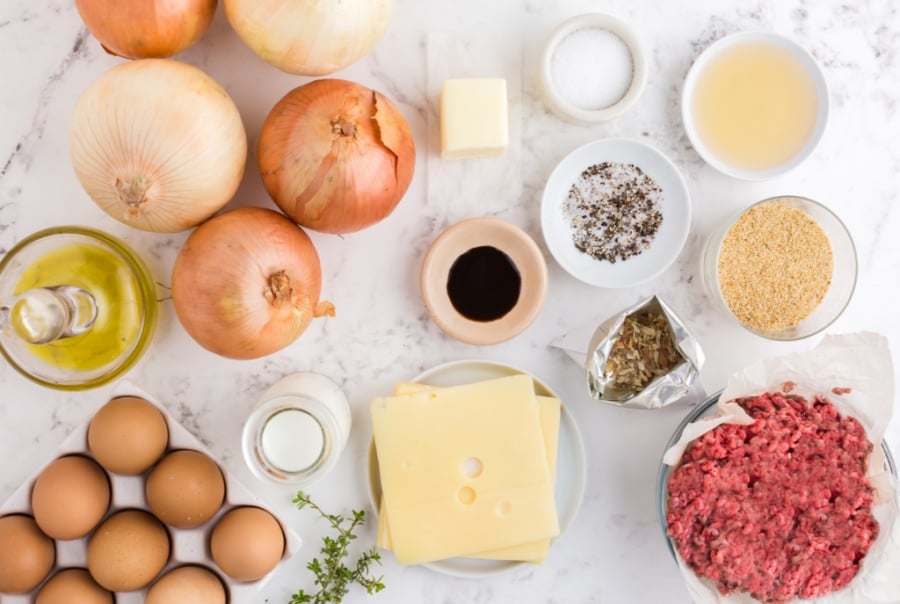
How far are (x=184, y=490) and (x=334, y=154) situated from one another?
0.53 meters

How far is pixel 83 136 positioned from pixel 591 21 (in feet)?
2.58

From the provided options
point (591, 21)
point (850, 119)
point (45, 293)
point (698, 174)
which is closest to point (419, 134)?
point (591, 21)

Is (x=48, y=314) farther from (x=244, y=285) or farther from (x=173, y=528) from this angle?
(x=173, y=528)

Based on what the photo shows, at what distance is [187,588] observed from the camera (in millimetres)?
1114

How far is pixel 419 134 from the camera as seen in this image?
4.25 ft

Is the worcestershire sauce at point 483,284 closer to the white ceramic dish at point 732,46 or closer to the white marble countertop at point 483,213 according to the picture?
the white marble countertop at point 483,213

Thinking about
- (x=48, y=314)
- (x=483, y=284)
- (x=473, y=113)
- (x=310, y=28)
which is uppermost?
(x=310, y=28)

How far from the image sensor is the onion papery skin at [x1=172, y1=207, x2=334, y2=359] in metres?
1.07

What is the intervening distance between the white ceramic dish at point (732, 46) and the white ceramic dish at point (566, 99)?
90 mm

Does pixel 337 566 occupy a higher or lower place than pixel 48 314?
lower

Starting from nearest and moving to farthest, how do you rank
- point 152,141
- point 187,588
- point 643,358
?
point 152,141
point 187,588
point 643,358

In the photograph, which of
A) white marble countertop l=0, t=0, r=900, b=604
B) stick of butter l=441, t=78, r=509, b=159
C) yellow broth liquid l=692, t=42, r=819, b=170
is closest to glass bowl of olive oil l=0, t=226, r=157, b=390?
white marble countertop l=0, t=0, r=900, b=604

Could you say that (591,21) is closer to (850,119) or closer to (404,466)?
(850,119)

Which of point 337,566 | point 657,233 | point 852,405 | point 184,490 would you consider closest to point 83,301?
point 184,490
